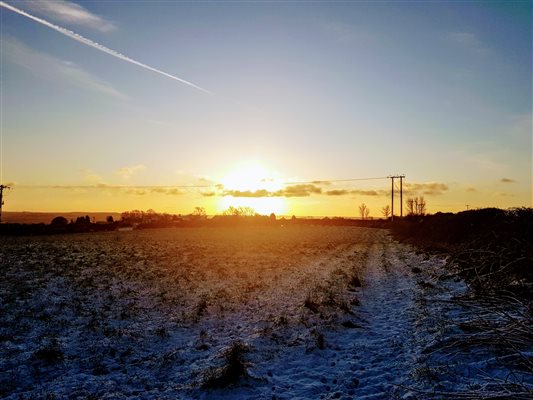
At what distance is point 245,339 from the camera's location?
34.4ft

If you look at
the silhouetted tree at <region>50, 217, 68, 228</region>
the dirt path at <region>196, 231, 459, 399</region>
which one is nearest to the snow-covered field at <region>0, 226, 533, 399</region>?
the dirt path at <region>196, 231, 459, 399</region>

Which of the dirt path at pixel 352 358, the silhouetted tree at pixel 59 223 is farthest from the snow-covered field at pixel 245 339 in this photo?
the silhouetted tree at pixel 59 223

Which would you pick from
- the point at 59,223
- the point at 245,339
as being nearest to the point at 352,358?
the point at 245,339

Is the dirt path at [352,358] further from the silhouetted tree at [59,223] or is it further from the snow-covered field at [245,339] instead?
the silhouetted tree at [59,223]

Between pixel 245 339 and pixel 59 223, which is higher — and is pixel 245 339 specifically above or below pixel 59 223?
below

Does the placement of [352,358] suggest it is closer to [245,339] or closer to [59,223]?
[245,339]

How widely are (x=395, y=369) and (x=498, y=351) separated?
1.96 metres

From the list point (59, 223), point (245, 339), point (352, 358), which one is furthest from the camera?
point (59, 223)

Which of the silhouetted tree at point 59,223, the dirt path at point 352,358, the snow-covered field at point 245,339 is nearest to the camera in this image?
the snow-covered field at point 245,339

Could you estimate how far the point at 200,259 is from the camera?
92.6ft

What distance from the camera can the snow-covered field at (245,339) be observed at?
7.21 m

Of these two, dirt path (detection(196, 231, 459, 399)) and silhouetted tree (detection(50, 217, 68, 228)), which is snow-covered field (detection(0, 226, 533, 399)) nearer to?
dirt path (detection(196, 231, 459, 399))

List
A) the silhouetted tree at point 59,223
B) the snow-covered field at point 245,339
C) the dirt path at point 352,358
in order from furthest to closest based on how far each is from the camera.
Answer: the silhouetted tree at point 59,223, the dirt path at point 352,358, the snow-covered field at point 245,339

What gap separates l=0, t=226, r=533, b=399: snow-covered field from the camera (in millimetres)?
7207
